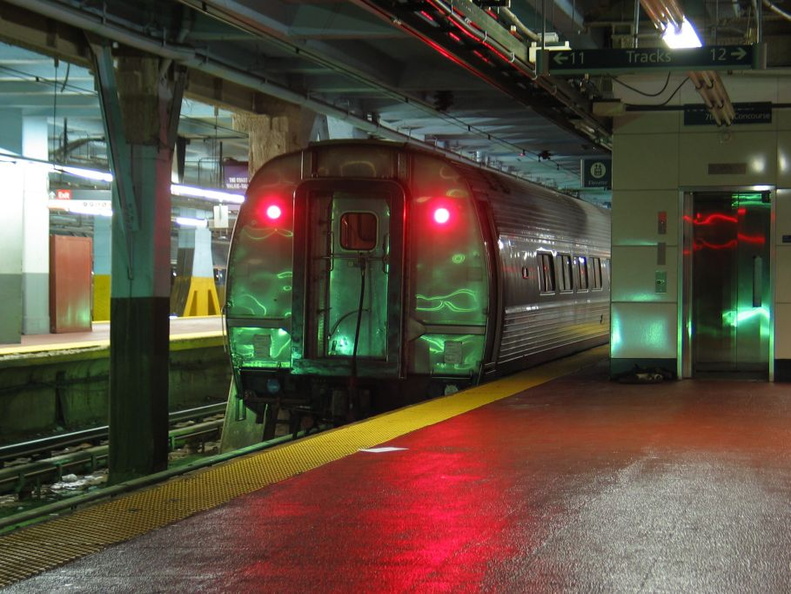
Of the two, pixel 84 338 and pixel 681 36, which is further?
pixel 84 338

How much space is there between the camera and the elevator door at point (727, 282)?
43.4ft

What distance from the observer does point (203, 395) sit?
20.7m

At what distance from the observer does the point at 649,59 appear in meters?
8.55

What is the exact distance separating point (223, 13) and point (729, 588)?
7.43 m

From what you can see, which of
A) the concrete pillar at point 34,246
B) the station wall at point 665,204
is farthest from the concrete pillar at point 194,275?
the station wall at point 665,204

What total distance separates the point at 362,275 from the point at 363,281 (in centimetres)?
7

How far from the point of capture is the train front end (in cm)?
1089

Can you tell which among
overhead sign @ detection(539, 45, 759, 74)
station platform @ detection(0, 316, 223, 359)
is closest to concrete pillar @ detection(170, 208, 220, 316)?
station platform @ detection(0, 316, 223, 359)

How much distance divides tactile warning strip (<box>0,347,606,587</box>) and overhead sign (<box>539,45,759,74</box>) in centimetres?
333

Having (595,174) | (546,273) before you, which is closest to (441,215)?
(546,273)

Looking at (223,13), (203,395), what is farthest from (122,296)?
(203,395)

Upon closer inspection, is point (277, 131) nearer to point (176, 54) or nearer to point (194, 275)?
point (176, 54)

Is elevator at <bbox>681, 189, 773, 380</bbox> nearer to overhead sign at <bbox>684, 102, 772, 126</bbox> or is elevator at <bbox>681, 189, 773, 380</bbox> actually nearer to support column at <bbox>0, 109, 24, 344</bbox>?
overhead sign at <bbox>684, 102, 772, 126</bbox>

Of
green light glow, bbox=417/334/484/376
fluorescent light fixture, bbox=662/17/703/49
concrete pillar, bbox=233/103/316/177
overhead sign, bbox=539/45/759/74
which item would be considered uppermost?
concrete pillar, bbox=233/103/316/177
